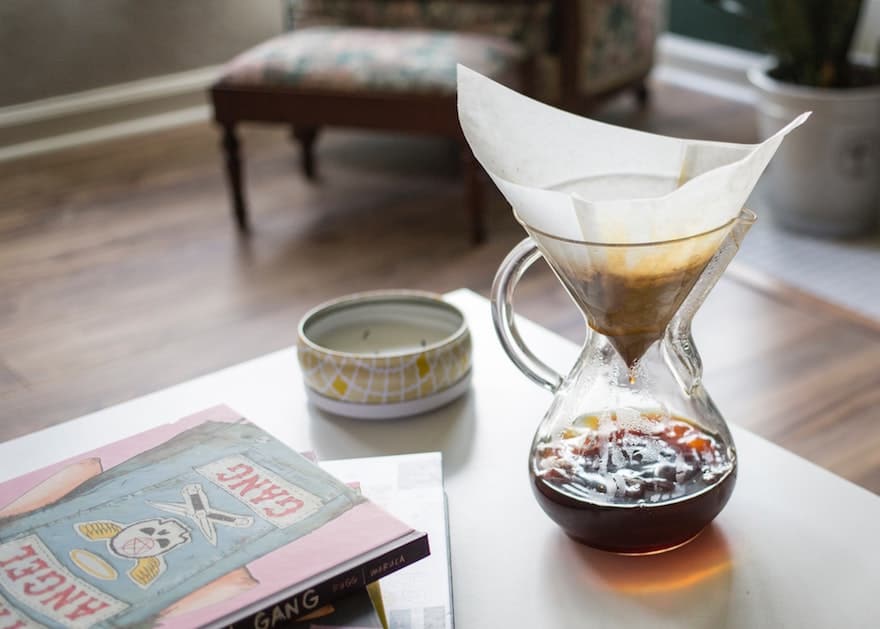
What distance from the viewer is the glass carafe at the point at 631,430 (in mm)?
690

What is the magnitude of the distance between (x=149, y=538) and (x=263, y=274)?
61.6 inches

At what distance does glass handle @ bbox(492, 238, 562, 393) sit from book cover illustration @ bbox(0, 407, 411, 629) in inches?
5.6

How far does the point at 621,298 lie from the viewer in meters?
0.64

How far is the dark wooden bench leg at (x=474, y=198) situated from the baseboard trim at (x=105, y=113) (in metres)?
1.26

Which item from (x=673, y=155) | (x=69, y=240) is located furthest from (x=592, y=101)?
(x=673, y=155)

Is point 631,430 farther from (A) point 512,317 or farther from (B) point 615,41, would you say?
(B) point 615,41

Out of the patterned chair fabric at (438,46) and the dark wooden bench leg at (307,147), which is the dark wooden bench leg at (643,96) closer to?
the patterned chair fabric at (438,46)

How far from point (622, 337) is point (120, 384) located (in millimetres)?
1296

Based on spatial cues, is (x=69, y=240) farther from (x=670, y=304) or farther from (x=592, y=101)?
(x=670, y=304)

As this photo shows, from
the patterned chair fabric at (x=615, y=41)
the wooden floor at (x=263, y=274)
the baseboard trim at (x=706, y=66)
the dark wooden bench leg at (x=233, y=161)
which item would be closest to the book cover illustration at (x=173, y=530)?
the wooden floor at (x=263, y=274)

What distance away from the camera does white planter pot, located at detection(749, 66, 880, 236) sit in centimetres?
218

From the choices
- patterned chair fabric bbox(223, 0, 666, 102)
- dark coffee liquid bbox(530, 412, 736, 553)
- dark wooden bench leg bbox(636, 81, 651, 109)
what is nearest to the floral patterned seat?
patterned chair fabric bbox(223, 0, 666, 102)

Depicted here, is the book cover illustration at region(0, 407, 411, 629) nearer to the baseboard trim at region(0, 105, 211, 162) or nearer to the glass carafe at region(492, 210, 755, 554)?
the glass carafe at region(492, 210, 755, 554)

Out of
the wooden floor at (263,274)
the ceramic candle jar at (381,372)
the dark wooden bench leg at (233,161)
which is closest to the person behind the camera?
the ceramic candle jar at (381,372)
